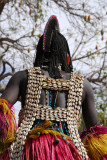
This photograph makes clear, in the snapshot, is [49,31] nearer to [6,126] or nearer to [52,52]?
[52,52]

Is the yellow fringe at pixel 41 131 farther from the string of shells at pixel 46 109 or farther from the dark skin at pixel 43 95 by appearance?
the dark skin at pixel 43 95

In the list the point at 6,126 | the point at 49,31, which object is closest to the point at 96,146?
the point at 6,126

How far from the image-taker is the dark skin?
86.7 inches

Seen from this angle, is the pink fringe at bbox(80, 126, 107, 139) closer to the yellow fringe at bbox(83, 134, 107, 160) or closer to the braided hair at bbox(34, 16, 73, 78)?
the yellow fringe at bbox(83, 134, 107, 160)

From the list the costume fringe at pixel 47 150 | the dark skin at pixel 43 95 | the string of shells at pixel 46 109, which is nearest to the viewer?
the costume fringe at pixel 47 150

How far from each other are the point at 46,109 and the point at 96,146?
0.49m

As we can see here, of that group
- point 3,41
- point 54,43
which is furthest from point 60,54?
point 3,41

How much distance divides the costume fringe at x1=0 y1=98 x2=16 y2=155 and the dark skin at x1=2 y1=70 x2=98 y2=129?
12cm

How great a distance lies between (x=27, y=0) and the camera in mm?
7770

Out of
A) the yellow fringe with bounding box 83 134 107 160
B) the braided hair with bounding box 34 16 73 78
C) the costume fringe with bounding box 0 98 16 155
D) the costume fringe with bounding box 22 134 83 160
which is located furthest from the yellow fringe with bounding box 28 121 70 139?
the braided hair with bounding box 34 16 73 78

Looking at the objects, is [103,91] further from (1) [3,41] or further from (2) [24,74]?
(2) [24,74]

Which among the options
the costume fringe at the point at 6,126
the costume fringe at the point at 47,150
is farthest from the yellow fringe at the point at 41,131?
the costume fringe at the point at 6,126

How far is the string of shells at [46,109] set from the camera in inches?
80.5

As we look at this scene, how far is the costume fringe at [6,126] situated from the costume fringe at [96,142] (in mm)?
610
